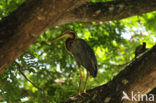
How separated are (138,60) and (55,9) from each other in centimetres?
139

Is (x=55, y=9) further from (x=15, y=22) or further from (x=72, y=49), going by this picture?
(x=72, y=49)

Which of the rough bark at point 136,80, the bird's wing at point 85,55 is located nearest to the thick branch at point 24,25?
the rough bark at point 136,80

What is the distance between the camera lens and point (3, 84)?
3.63 meters

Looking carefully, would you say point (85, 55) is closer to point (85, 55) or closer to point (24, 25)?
point (85, 55)

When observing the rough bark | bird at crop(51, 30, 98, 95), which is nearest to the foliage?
bird at crop(51, 30, 98, 95)

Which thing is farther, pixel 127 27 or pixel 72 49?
pixel 127 27

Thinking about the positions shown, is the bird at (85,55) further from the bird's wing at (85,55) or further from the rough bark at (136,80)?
the rough bark at (136,80)

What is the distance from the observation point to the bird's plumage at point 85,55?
3687mm

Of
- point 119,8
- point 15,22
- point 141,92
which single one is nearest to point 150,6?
point 119,8

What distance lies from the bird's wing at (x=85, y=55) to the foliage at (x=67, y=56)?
0.79m

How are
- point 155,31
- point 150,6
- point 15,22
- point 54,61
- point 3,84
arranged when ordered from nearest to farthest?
point 15,22, point 3,84, point 150,6, point 54,61, point 155,31

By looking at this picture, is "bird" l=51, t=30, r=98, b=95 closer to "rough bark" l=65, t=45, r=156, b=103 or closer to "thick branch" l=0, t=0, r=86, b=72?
"rough bark" l=65, t=45, r=156, b=103

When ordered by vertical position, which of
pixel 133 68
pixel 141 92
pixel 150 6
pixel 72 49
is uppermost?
pixel 150 6

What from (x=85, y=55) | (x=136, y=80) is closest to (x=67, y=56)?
(x=85, y=55)
